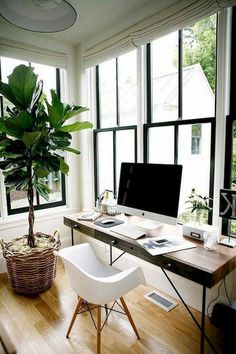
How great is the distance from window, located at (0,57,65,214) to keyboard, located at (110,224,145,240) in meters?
1.51

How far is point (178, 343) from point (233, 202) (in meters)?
1.14

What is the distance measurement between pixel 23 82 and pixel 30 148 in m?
0.58

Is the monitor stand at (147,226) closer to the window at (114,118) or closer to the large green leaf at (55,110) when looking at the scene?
the window at (114,118)

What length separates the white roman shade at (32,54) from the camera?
2.81 metres

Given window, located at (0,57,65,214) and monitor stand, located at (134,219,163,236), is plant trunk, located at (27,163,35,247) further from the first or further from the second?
monitor stand, located at (134,219,163,236)

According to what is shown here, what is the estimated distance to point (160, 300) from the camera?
7.91 ft

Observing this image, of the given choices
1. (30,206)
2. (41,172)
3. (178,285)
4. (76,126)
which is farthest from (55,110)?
(178,285)

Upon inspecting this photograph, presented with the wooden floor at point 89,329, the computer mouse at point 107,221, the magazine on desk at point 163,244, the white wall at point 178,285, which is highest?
the computer mouse at point 107,221

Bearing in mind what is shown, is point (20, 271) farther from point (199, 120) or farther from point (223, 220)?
point (199, 120)

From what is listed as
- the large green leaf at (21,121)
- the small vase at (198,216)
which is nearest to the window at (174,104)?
the small vase at (198,216)

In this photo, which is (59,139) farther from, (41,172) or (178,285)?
(178,285)

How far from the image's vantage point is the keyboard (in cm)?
200

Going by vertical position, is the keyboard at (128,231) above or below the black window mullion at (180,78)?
below

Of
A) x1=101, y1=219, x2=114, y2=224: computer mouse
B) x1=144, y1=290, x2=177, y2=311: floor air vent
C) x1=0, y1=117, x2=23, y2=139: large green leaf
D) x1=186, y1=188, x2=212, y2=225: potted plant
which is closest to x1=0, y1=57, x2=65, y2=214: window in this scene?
x1=0, y1=117, x2=23, y2=139: large green leaf
